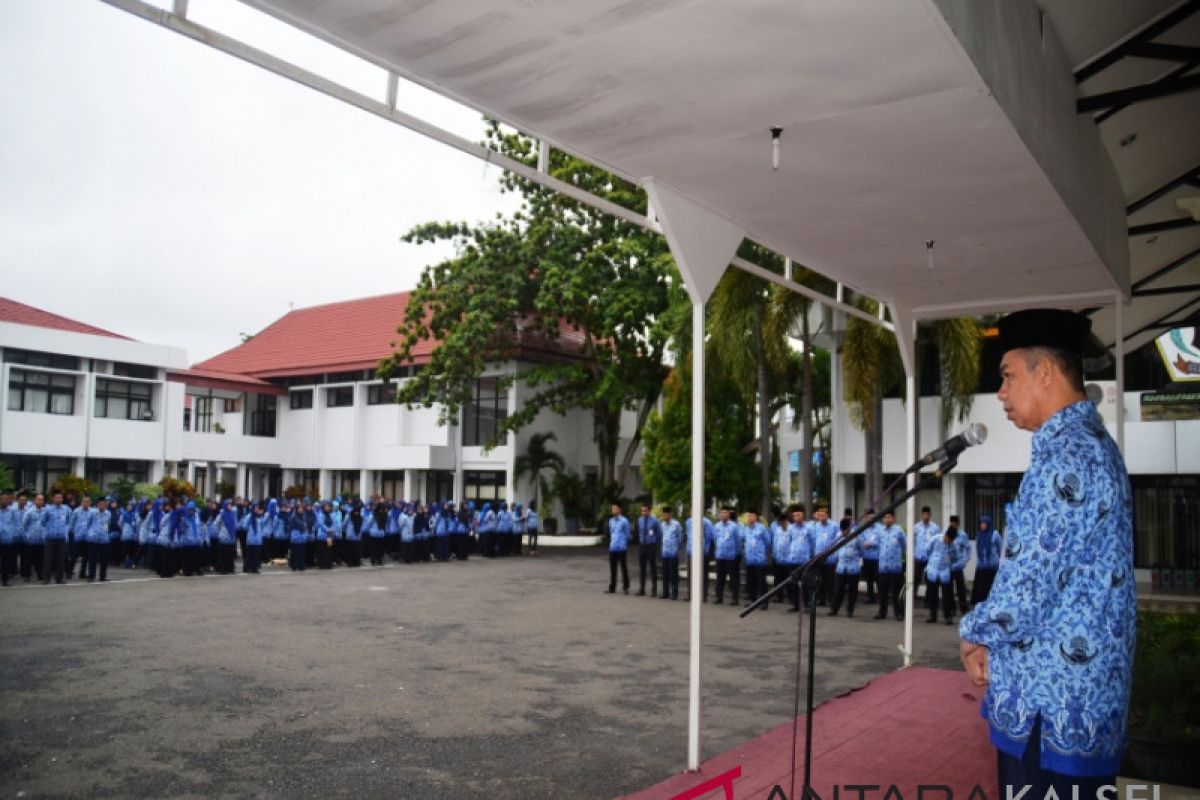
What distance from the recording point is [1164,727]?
466 cm

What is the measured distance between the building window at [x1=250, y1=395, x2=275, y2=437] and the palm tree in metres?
13.0

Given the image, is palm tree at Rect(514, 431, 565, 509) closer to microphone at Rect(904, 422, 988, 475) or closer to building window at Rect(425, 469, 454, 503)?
building window at Rect(425, 469, 454, 503)

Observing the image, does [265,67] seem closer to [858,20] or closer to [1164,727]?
[858,20]

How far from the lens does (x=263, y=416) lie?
1480 inches

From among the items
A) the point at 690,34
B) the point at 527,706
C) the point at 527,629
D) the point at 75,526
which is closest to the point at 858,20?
the point at 690,34

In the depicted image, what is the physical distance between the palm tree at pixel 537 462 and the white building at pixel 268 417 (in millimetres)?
339

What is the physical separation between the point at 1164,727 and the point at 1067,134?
3471 mm

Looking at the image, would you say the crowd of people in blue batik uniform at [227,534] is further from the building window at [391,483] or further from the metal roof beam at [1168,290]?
the metal roof beam at [1168,290]

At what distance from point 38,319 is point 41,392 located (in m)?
3.53

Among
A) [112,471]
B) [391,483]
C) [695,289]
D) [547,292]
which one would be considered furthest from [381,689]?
[391,483]

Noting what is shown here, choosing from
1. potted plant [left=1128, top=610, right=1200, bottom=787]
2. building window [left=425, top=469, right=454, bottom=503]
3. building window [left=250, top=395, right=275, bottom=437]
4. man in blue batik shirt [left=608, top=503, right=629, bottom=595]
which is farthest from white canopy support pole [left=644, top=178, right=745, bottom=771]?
building window [left=250, top=395, right=275, bottom=437]

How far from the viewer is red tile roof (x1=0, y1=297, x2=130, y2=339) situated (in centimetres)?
2841

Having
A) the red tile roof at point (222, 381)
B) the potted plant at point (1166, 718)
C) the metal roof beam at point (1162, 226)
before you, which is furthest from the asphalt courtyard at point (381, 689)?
the red tile roof at point (222, 381)

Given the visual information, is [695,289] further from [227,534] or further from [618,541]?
[227,534]
